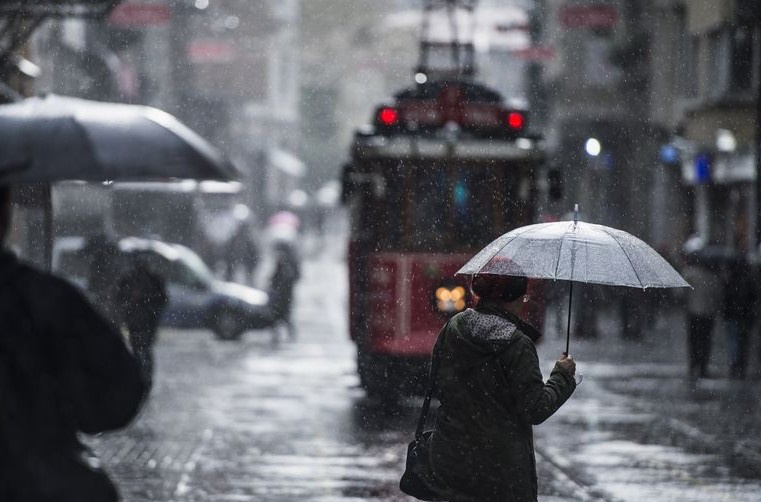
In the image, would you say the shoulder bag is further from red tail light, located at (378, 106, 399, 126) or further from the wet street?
red tail light, located at (378, 106, 399, 126)

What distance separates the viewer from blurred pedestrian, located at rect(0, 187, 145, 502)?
4281 millimetres

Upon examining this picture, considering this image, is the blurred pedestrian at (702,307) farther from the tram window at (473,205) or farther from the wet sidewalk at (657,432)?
the tram window at (473,205)

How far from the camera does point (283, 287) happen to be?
2806 centimetres

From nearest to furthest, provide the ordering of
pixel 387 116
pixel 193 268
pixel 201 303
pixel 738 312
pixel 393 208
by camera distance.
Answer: pixel 393 208, pixel 387 116, pixel 738 312, pixel 201 303, pixel 193 268

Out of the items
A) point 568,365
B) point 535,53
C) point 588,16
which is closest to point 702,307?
point 568,365

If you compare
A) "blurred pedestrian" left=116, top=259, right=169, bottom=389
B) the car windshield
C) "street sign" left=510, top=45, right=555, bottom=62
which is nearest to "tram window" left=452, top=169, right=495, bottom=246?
"blurred pedestrian" left=116, top=259, right=169, bottom=389

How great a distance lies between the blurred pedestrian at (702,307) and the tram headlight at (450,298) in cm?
402

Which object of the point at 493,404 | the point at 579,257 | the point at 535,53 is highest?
the point at 535,53

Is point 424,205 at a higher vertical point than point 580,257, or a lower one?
lower

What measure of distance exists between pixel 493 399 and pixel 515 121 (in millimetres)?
11120

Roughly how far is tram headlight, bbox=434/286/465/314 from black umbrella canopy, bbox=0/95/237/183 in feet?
25.4

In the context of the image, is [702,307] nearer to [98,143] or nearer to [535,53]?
[98,143]

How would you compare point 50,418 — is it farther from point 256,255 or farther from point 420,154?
point 256,255

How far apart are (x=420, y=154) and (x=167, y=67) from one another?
4379 centimetres
